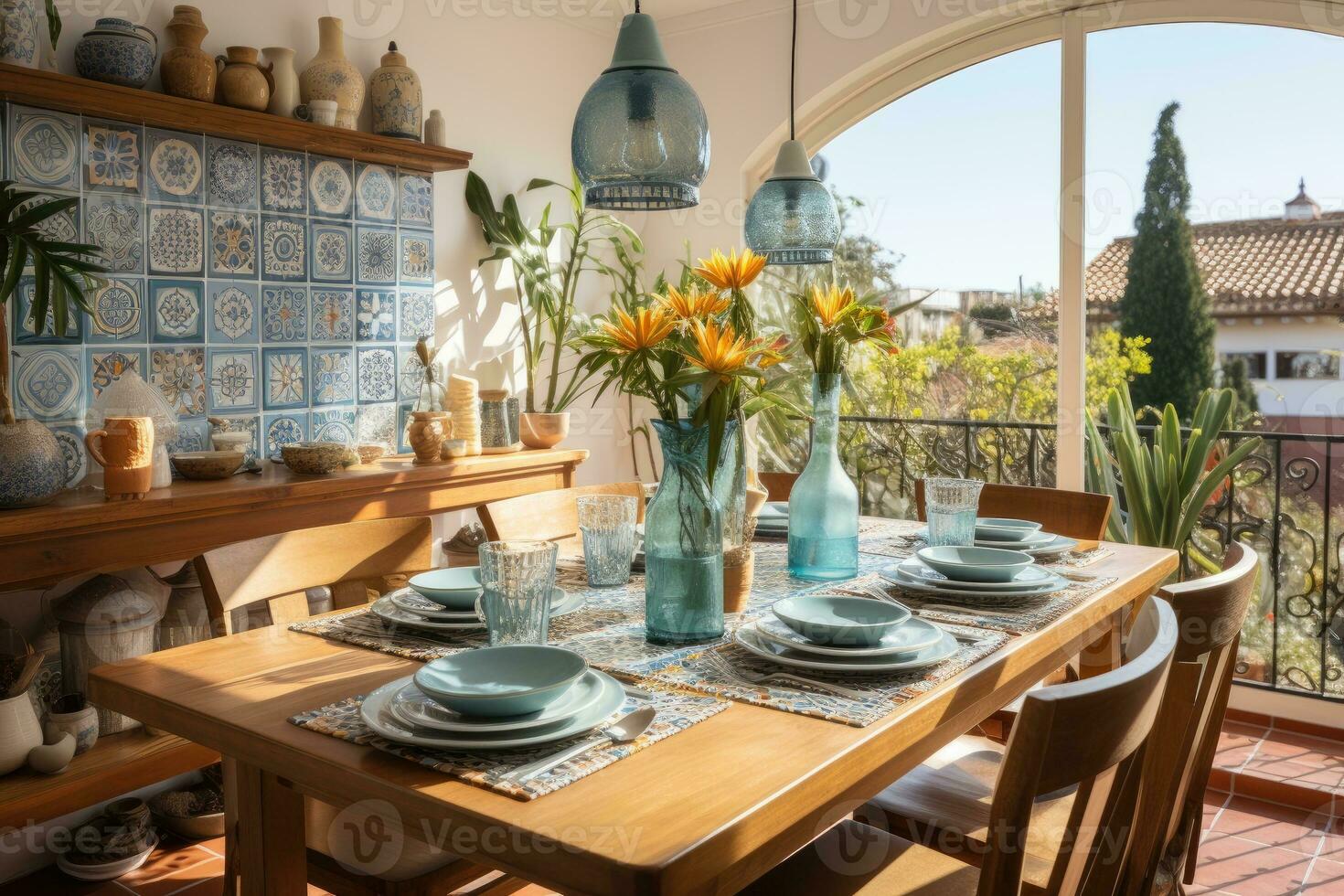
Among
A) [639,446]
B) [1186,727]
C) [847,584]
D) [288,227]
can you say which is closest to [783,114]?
[639,446]

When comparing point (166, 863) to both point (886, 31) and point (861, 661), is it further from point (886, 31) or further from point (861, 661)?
point (886, 31)

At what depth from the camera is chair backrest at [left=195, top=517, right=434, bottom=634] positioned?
1.57m

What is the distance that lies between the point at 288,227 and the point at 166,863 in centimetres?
179

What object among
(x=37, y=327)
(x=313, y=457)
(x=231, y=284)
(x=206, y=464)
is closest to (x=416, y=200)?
(x=231, y=284)

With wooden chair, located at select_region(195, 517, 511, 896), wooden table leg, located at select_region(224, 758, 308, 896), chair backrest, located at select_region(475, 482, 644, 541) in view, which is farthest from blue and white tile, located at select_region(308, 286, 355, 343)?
wooden table leg, located at select_region(224, 758, 308, 896)

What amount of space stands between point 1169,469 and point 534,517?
6.75 ft

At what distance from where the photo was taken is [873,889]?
136cm

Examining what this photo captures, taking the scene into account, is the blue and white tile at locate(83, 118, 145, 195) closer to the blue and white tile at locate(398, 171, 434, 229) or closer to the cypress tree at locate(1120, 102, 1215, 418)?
the blue and white tile at locate(398, 171, 434, 229)

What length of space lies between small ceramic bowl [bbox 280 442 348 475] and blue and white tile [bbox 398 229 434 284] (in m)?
0.88

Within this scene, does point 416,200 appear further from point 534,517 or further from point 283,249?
point 534,517

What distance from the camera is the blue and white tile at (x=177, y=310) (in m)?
2.73

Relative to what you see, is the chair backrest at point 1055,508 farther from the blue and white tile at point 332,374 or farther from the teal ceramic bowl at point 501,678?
the blue and white tile at point 332,374

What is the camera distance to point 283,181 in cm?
303

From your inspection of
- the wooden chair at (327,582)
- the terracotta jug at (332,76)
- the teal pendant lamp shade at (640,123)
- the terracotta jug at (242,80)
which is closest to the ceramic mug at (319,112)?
the terracotta jug at (332,76)
